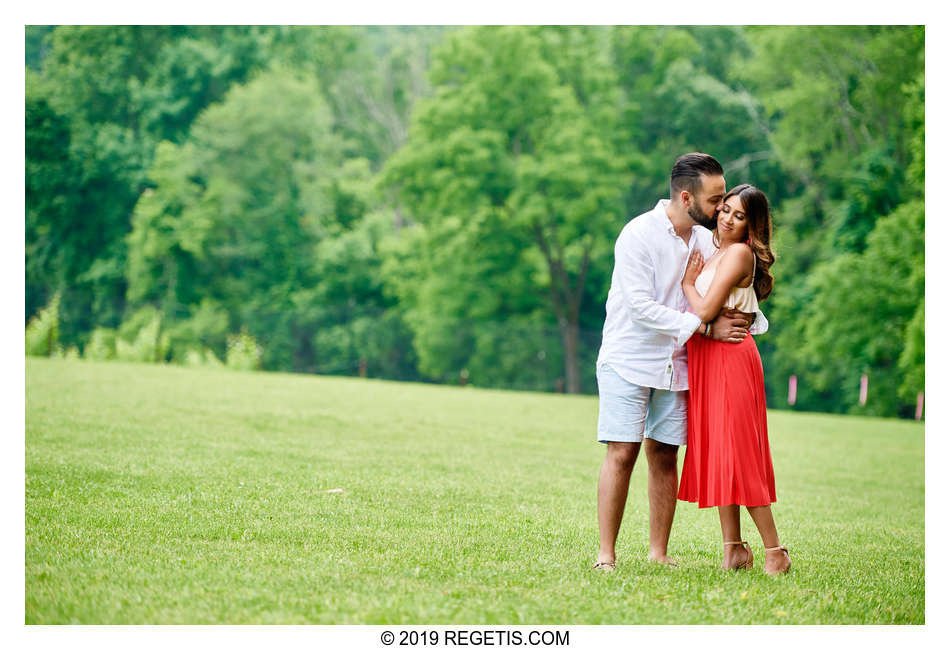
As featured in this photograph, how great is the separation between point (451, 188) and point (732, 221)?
25128 millimetres

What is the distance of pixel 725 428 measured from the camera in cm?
484

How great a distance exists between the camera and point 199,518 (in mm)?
5664

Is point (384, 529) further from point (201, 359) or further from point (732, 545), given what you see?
point (201, 359)

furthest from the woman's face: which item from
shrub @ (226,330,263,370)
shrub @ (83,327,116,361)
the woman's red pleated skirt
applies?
shrub @ (83,327,116,361)

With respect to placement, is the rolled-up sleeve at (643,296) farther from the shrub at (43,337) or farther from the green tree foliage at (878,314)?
the shrub at (43,337)

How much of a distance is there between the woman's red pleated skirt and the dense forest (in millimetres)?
21582

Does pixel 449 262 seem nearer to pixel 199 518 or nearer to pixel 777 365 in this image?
pixel 777 365

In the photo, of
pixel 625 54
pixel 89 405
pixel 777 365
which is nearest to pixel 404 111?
pixel 625 54

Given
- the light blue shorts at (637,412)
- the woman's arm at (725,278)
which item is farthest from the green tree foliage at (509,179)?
the woman's arm at (725,278)

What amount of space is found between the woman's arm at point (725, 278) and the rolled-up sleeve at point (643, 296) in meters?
0.07

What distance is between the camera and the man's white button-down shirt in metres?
4.75

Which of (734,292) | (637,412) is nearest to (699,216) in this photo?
(734,292)

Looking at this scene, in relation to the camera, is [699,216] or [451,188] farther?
[451,188]

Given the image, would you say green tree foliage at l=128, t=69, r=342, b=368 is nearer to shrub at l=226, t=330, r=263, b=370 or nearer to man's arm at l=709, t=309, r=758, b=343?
shrub at l=226, t=330, r=263, b=370
